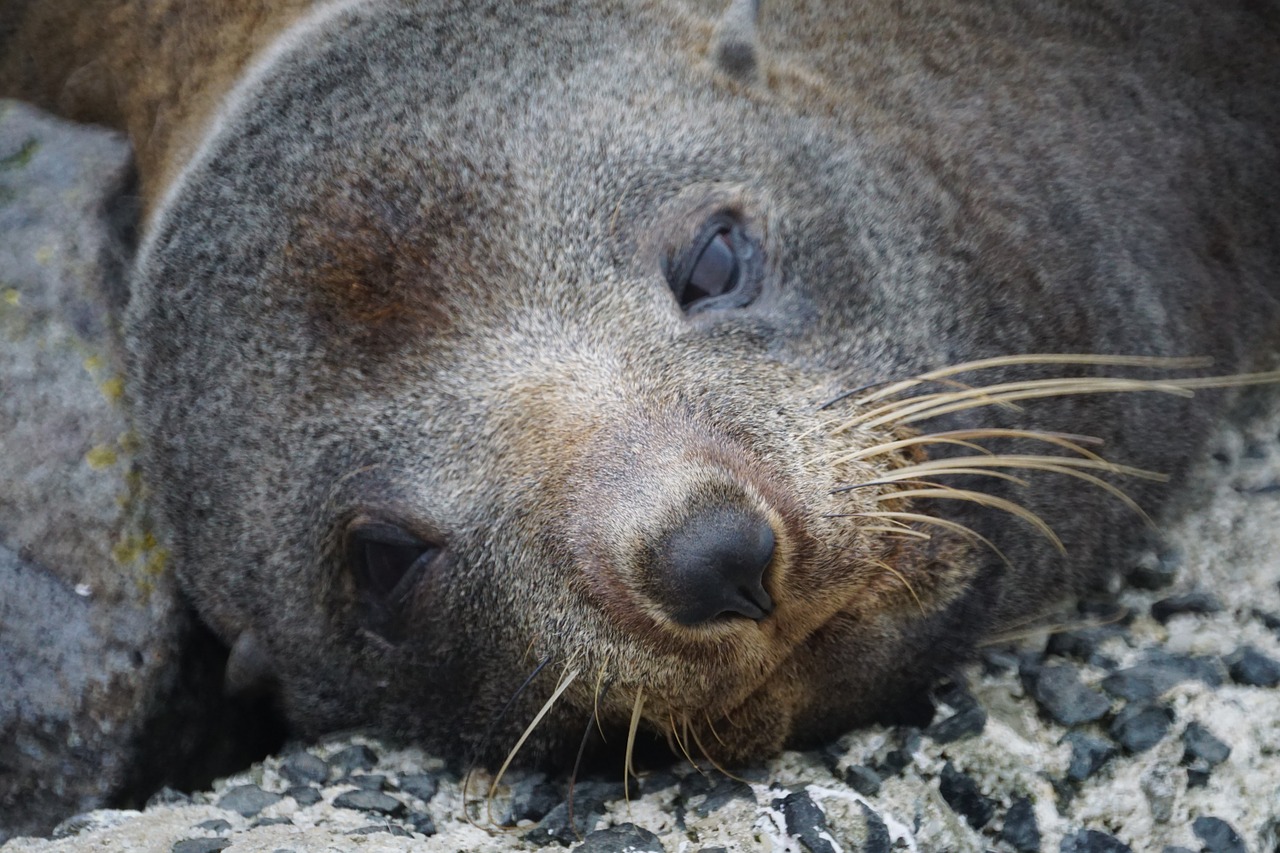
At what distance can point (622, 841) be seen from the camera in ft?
9.56

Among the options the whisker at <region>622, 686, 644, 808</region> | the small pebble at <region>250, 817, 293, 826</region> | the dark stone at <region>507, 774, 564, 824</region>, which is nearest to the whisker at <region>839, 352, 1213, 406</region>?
the whisker at <region>622, 686, 644, 808</region>

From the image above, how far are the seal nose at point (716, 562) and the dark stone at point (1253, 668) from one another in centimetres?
125

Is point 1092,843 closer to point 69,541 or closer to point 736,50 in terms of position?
point 736,50

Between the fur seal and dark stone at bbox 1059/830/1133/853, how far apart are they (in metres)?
0.50

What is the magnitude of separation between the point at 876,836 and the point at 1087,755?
0.51 meters

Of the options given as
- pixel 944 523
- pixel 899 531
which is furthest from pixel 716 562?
pixel 944 523

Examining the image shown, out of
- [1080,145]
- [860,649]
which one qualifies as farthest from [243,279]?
[1080,145]

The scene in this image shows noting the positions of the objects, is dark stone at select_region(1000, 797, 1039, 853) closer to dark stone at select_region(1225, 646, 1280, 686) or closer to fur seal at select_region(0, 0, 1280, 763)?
fur seal at select_region(0, 0, 1280, 763)

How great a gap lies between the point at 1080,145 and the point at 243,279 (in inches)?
86.3

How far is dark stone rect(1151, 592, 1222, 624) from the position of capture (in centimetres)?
346

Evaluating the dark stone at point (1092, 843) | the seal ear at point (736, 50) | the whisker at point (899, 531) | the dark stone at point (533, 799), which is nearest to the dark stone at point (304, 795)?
the dark stone at point (533, 799)

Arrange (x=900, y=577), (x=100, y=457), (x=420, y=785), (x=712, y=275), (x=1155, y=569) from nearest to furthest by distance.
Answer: (x=900, y=577) → (x=712, y=275) → (x=420, y=785) → (x=1155, y=569) → (x=100, y=457)

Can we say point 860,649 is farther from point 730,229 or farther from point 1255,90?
point 1255,90

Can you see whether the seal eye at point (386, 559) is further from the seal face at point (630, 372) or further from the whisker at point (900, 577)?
the whisker at point (900, 577)
